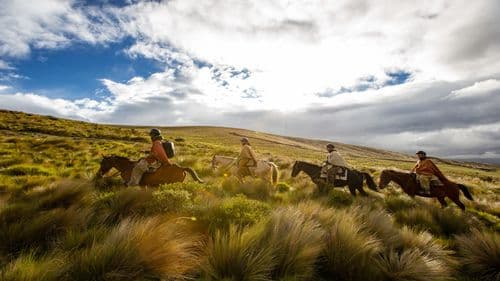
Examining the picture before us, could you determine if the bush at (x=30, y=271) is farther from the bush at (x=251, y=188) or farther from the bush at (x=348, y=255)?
the bush at (x=251, y=188)

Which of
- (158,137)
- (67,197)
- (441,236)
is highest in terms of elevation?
(158,137)

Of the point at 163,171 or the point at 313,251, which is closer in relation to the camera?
the point at 313,251

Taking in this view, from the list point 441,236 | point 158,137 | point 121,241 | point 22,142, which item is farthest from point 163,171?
point 22,142

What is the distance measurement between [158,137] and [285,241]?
259 inches

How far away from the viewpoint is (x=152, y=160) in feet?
34.4

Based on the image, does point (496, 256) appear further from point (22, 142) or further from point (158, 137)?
point (22, 142)

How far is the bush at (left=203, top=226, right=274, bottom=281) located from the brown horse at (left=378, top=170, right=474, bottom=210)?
389 inches

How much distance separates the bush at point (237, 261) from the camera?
4375 millimetres

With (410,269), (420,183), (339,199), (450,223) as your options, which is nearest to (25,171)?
(339,199)

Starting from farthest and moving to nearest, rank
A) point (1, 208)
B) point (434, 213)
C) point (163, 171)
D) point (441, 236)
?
point (163, 171)
point (434, 213)
point (441, 236)
point (1, 208)

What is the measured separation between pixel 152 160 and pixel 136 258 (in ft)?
21.6

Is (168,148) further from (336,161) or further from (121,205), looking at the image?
(336,161)

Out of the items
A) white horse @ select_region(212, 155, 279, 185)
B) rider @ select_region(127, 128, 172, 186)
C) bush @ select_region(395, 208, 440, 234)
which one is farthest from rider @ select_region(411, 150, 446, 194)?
rider @ select_region(127, 128, 172, 186)

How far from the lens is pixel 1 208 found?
5.88 m
